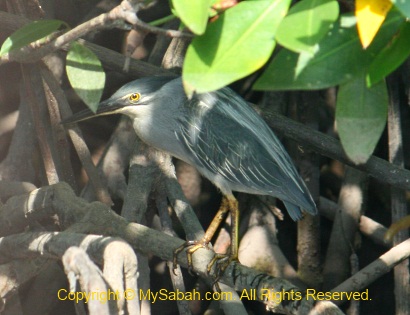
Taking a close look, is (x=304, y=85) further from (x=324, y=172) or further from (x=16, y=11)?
(x=324, y=172)

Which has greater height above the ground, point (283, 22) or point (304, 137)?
point (283, 22)

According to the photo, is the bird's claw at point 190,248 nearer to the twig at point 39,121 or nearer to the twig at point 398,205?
the twig at point 39,121

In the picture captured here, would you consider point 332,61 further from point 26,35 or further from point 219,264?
point 219,264

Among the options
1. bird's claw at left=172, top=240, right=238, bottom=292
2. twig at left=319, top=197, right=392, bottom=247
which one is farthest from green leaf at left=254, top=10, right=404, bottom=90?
twig at left=319, top=197, right=392, bottom=247

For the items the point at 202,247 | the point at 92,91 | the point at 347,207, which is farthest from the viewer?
the point at 347,207

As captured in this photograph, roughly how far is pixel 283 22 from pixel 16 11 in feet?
6.02

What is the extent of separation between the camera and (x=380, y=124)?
1121 mm

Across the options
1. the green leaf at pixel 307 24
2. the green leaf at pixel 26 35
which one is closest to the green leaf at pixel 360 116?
the green leaf at pixel 307 24

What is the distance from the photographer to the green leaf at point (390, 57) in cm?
105

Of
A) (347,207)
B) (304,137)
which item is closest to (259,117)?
(304,137)

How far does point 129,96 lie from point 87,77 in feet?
3.07

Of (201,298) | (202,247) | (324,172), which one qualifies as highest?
(202,247)

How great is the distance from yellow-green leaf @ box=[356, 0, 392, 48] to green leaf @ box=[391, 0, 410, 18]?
8 centimetres

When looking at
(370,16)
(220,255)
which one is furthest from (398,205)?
(370,16)
